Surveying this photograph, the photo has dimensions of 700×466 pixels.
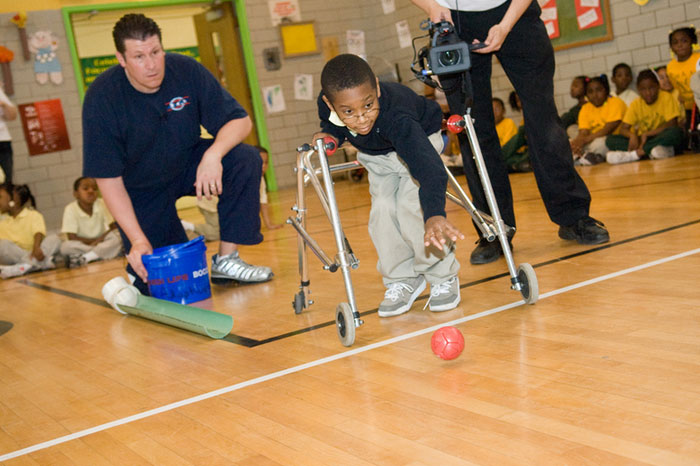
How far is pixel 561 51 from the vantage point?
24.7ft

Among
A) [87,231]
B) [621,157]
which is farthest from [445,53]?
[621,157]

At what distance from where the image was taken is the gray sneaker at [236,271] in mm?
Answer: 3396

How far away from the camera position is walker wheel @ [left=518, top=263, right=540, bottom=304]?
2.07m

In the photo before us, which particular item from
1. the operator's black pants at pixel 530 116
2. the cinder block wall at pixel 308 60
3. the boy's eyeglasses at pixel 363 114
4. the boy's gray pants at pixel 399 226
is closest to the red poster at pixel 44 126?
the cinder block wall at pixel 308 60

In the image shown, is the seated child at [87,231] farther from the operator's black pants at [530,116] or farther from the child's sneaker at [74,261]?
the operator's black pants at [530,116]

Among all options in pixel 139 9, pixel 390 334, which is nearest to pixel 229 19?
pixel 139 9

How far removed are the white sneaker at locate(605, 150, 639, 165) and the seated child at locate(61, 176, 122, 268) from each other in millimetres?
3972

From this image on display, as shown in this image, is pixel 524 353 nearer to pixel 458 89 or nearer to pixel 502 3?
pixel 458 89

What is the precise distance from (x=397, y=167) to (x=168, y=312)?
958 millimetres

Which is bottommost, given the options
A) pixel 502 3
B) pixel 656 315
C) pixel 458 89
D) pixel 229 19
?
pixel 656 315

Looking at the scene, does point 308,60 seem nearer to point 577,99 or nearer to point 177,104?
point 577,99

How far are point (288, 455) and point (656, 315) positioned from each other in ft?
3.34

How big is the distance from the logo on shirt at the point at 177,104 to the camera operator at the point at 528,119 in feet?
3.46

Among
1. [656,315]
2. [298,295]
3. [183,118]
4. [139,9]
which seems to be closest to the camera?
[656,315]
